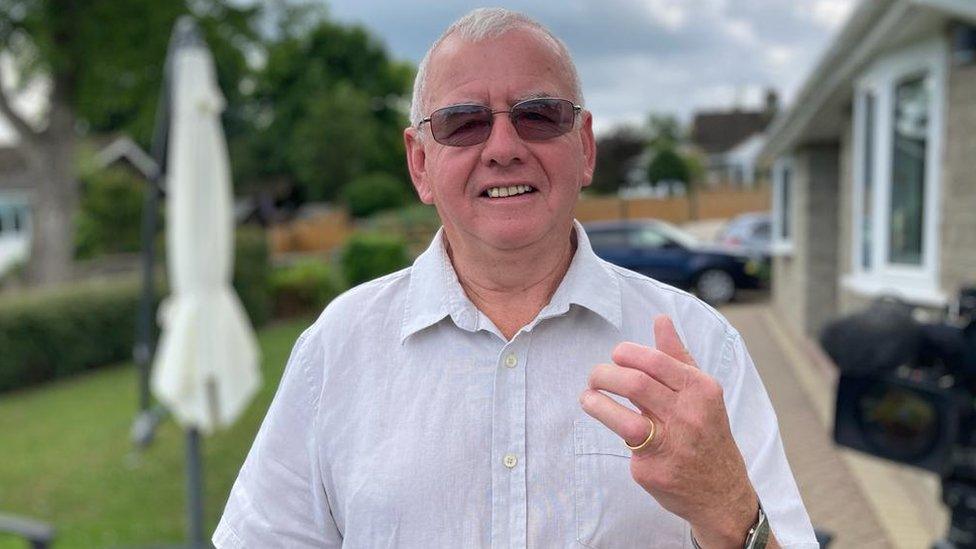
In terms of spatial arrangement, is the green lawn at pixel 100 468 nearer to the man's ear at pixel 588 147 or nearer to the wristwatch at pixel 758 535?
the man's ear at pixel 588 147

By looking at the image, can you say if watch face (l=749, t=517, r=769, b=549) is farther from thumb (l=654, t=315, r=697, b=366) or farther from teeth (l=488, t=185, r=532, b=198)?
teeth (l=488, t=185, r=532, b=198)

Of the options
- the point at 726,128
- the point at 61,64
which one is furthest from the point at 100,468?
the point at 726,128

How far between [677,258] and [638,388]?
1328 cm

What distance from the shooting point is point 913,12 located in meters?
4.26

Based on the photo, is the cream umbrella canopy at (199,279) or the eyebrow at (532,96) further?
the cream umbrella canopy at (199,279)

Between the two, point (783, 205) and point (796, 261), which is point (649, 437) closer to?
point (796, 261)

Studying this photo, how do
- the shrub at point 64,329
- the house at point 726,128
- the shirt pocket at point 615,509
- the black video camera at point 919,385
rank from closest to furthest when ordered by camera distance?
the shirt pocket at point 615,509
the black video camera at point 919,385
the shrub at point 64,329
the house at point 726,128

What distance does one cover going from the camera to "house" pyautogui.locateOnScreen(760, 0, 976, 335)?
4.43m

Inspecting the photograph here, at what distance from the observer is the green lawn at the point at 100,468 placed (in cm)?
528

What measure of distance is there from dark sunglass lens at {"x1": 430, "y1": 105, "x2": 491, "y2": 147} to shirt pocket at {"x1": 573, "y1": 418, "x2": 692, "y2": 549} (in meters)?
0.49

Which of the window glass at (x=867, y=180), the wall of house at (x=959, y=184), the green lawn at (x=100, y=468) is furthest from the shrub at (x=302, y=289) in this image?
the wall of house at (x=959, y=184)

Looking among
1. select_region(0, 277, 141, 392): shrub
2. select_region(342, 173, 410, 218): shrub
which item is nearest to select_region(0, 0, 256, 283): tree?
select_region(0, 277, 141, 392): shrub

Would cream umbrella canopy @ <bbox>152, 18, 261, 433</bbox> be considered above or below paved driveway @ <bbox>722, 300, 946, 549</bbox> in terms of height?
above

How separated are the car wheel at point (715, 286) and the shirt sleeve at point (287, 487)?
13131 mm
